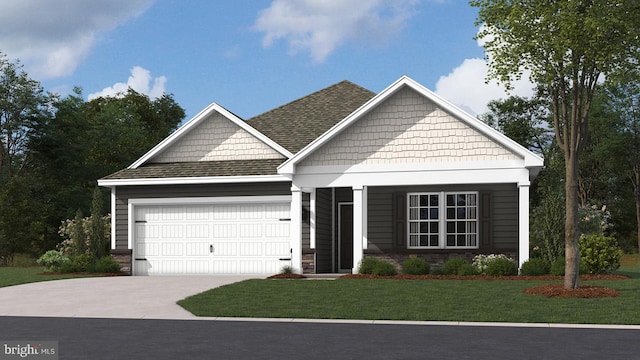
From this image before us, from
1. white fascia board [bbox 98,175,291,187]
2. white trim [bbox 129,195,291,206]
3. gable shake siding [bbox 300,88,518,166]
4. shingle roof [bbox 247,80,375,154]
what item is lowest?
white trim [bbox 129,195,291,206]

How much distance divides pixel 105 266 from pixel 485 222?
12.4 metres

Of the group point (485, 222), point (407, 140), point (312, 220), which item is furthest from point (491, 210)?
point (312, 220)

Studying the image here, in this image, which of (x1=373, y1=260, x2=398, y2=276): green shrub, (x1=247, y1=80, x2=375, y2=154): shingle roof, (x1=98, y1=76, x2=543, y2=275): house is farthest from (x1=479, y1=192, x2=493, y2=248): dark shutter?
(x1=247, y1=80, x2=375, y2=154): shingle roof

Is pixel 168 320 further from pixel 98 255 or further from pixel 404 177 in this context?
pixel 98 255

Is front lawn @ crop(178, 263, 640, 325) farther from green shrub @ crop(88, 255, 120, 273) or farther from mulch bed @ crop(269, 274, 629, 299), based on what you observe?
green shrub @ crop(88, 255, 120, 273)

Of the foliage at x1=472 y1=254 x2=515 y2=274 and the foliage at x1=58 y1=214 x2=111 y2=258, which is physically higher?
the foliage at x1=58 y1=214 x2=111 y2=258

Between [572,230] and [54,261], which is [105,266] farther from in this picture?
[572,230]

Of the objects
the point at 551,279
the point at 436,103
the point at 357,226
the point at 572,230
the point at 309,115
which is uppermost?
the point at 309,115

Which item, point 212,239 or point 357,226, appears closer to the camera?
point 357,226

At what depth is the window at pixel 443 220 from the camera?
79.9 ft

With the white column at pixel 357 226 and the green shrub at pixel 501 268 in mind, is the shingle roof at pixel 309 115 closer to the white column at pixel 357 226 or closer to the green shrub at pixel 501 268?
the white column at pixel 357 226

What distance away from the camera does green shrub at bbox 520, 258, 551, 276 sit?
2131 cm

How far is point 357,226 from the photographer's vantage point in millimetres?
23188

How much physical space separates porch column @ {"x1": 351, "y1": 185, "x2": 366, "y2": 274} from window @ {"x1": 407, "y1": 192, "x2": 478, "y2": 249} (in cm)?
227
